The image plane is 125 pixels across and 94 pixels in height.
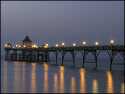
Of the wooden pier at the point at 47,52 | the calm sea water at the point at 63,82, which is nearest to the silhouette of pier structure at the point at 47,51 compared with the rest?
the wooden pier at the point at 47,52

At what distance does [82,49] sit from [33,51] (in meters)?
42.8

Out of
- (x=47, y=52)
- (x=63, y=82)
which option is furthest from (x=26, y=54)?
(x=63, y=82)

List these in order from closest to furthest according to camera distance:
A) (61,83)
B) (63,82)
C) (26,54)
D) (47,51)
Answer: (61,83)
(63,82)
(47,51)
(26,54)

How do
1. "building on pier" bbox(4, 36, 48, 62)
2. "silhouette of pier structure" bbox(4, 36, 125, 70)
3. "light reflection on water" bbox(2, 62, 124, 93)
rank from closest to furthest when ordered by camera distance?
"light reflection on water" bbox(2, 62, 124, 93)
"silhouette of pier structure" bbox(4, 36, 125, 70)
"building on pier" bbox(4, 36, 48, 62)

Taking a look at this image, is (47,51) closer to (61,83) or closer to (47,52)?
(47,52)

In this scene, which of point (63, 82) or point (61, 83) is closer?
point (61, 83)

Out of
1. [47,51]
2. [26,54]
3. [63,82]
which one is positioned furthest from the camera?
[26,54]

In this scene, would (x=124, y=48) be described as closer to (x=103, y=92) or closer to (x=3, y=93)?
(x=103, y=92)

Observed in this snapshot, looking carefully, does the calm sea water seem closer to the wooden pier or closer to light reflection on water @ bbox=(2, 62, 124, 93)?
light reflection on water @ bbox=(2, 62, 124, 93)

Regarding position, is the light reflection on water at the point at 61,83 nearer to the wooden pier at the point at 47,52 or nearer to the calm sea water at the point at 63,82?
the calm sea water at the point at 63,82

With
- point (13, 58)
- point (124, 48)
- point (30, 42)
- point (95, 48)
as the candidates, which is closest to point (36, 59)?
point (13, 58)

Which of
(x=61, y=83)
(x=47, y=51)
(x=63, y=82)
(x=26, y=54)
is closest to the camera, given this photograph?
(x=61, y=83)

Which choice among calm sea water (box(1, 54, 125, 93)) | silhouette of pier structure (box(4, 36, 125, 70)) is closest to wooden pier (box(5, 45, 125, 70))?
silhouette of pier structure (box(4, 36, 125, 70))

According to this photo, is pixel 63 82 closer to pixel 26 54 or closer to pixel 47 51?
pixel 47 51
